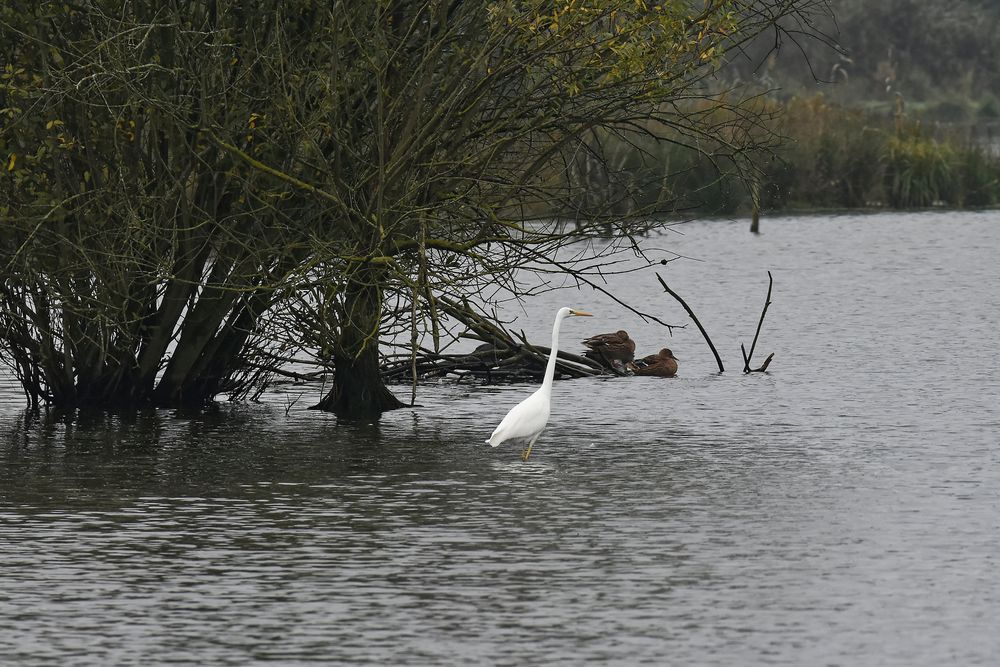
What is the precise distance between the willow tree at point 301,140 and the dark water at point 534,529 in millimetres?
1245

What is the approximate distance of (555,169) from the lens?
18.6 m

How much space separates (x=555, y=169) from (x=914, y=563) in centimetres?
823

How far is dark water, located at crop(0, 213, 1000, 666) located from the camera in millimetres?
9336

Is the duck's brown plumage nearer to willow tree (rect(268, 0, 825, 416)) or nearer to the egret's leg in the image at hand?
willow tree (rect(268, 0, 825, 416))

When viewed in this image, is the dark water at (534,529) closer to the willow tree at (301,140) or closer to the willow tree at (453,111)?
the willow tree at (301,140)

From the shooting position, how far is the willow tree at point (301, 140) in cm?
1572

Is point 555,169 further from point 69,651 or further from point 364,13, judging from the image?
point 69,651

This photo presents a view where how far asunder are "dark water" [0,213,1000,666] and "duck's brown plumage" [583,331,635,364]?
16.9 inches

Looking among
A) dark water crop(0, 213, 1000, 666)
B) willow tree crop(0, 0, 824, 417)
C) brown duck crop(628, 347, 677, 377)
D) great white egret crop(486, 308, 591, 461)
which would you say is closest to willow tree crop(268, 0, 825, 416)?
willow tree crop(0, 0, 824, 417)

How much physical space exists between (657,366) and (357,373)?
425cm

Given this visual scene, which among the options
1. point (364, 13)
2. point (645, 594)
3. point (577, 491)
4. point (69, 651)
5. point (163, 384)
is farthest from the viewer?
point (163, 384)

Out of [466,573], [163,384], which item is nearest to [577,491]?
[466,573]

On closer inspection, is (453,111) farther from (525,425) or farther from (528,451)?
(528,451)

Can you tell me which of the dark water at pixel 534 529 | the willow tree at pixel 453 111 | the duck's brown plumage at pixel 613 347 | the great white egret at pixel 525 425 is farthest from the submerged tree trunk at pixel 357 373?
the duck's brown plumage at pixel 613 347
